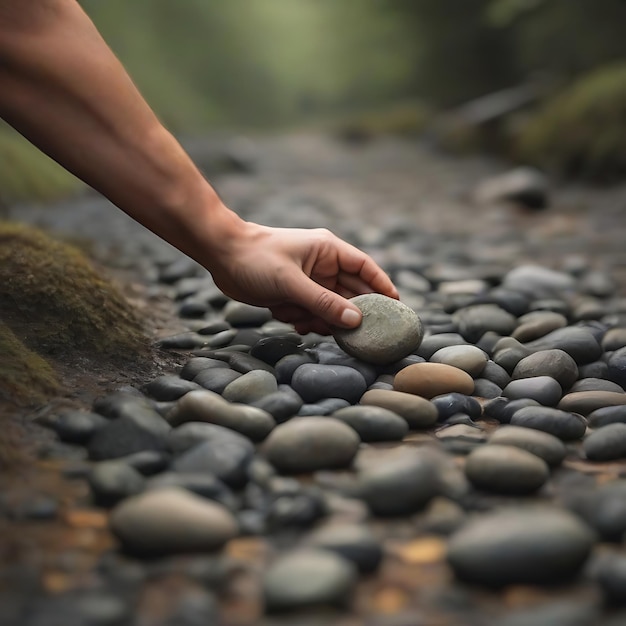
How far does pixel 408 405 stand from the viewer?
Answer: 132 cm

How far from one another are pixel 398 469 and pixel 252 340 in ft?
2.75

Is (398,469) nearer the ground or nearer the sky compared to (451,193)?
nearer the ground

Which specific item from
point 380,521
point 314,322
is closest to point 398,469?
point 380,521

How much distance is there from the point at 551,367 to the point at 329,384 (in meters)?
Result: 0.49

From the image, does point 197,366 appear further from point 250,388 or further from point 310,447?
point 310,447

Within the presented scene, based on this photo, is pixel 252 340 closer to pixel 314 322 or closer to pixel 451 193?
pixel 314 322

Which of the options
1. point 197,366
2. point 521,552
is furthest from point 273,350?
point 521,552

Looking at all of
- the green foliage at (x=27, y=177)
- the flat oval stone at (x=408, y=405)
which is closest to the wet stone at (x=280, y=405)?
the flat oval stone at (x=408, y=405)

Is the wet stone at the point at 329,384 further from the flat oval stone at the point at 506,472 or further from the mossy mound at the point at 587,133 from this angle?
the mossy mound at the point at 587,133

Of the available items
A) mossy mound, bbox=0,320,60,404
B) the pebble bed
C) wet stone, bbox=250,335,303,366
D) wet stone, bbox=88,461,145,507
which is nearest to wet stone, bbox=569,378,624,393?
the pebble bed

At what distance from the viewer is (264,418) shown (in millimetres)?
1222

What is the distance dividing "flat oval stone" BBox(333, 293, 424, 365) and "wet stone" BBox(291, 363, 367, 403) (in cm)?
15

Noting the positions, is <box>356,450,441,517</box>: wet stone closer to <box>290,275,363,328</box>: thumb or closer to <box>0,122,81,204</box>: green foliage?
<box>290,275,363,328</box>: thumb

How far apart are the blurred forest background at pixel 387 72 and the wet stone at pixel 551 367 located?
4.20 metres
